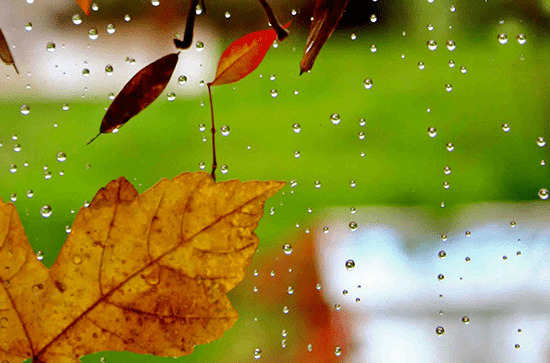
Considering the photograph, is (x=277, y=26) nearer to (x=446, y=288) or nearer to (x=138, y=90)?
(x=138, y=90)

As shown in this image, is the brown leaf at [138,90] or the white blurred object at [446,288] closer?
the brown leaf at [138,90]

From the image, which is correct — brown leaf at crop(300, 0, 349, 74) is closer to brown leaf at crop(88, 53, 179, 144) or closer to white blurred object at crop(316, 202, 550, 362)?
brown leaf at crop(88, 53, 179, 144)

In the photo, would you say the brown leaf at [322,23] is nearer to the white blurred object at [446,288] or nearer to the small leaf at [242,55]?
the small leaf at [242,55]

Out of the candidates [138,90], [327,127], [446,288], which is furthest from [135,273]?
[327,127]

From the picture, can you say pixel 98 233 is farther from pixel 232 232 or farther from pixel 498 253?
pixel 498 253

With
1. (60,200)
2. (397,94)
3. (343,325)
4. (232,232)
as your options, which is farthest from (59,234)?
(397,94)

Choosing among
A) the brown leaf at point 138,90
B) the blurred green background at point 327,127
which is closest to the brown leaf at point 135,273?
the brown leaf at point 138,90
